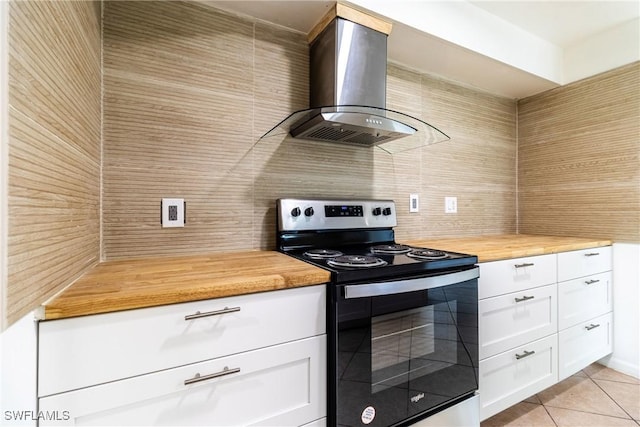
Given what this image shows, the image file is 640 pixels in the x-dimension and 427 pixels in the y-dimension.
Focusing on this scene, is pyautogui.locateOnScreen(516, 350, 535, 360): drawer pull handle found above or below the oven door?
below

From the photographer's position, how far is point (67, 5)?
31.4 inches

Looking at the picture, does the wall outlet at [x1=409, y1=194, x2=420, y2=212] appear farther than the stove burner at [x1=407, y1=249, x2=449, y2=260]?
Yes

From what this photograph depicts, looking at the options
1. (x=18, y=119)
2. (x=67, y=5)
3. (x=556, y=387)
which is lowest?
(x=556, y=387)

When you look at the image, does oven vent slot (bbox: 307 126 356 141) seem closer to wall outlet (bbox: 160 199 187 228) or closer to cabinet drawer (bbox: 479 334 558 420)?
wall outlet (bbox: 160 199 187 228)

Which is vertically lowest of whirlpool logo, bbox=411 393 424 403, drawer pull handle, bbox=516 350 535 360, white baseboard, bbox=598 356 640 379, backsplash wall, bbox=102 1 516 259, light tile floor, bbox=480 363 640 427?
light tile floor, bbox=480 363 640 427

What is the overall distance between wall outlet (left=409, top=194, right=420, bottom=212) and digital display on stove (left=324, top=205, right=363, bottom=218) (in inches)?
19.2

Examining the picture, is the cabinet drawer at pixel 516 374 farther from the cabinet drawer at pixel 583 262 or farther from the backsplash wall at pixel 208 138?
the backsplash wall at pixel 208 138

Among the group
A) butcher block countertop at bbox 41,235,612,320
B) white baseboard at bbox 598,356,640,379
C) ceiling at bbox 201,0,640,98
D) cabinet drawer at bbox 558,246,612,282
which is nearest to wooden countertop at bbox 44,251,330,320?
butcher block countertop at bbox 41,235,612,320

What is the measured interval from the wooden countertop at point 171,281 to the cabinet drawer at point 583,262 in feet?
5.05

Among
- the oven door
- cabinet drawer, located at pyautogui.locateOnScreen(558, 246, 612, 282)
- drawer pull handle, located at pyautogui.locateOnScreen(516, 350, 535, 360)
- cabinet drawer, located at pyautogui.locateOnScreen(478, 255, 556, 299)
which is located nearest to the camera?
the oven door

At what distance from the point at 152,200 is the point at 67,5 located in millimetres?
687

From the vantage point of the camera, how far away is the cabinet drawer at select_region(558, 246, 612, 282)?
1685mm

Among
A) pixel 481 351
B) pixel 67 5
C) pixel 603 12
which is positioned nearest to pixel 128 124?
pixel 67 5

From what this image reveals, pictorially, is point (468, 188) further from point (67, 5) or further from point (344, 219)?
point (67, 5)
